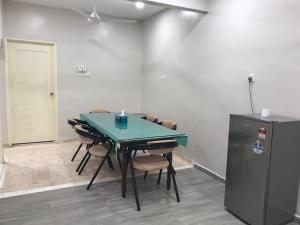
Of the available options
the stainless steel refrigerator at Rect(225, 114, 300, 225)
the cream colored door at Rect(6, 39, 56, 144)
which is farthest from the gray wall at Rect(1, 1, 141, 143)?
the stainless steel refrigerator at Rect(225, 114, 300, 225)

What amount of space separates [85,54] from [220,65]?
3.09 metres

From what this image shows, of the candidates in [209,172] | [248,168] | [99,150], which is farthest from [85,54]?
[248,168]

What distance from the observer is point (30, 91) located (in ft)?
16.2

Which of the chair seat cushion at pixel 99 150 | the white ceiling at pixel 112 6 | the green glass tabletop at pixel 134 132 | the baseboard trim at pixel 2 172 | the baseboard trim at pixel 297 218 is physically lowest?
the baseboard trim at pixel 2 172

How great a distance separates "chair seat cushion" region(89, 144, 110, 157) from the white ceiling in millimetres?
2655

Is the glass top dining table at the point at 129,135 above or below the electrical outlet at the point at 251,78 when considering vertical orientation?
below

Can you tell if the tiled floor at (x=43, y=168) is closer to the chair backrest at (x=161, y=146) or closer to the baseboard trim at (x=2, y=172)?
the baseboard trim at (x=2, y=172)

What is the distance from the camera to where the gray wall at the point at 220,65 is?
8.48ft

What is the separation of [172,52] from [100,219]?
3.25 metres

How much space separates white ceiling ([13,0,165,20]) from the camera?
4.49m

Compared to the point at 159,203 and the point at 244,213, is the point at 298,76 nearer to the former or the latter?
the point at 244,213

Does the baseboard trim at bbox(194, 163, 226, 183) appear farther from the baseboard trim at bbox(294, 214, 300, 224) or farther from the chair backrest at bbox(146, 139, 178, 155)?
the chair backrest at bbox(146, 139, 178, 155)

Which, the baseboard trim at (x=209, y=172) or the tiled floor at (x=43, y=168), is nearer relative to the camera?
the tiled floor at (x=43, y=168)

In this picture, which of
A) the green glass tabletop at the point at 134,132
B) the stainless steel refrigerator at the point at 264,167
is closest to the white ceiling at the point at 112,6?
the green glass tabletop at the point at 134,132
